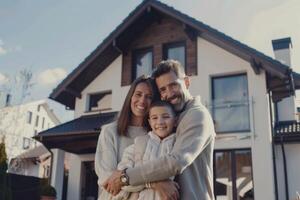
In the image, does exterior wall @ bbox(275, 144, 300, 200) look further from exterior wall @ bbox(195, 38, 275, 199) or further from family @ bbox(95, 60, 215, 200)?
family @ bbox(95, 60, 215, 200)

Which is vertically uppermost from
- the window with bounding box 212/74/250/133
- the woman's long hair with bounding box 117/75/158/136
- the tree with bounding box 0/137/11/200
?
the window with bounding box 212/74/250/133

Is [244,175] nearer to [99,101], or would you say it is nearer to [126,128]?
[99,101]

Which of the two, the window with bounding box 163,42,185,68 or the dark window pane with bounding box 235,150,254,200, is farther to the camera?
the window with bounding box 163,42,185,68

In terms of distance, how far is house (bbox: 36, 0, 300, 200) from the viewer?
970 cm

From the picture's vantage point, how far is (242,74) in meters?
10.5

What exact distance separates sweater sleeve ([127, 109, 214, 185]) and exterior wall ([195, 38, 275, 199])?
778 centimetres

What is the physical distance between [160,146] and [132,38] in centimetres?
1045

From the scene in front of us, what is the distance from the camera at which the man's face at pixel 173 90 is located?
89.7 inches

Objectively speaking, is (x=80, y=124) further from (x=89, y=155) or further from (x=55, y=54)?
(x=55, y=54)

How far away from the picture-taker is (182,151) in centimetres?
195

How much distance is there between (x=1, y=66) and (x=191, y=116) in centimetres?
1590

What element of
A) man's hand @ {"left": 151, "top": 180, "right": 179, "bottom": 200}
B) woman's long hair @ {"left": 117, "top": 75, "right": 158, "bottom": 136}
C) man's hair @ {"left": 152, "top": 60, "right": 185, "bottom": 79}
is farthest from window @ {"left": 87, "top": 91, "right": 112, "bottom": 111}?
man's hand @ {"left": 151, "top": 180, "right": 179, "bottom": 200}

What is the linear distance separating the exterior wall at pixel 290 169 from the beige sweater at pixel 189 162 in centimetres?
864

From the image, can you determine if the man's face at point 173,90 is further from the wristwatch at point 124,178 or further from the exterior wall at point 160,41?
the exterior wall at point 160,41
